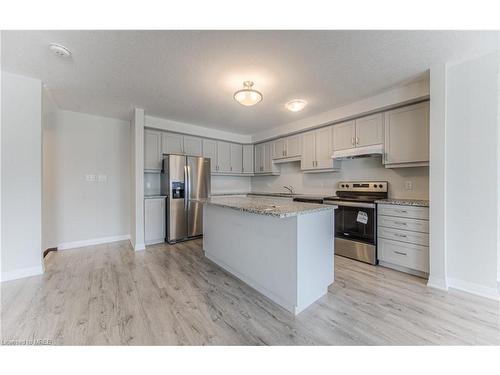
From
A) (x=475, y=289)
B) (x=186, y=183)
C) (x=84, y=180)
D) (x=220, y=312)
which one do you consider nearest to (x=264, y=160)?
(x=186, y=183)

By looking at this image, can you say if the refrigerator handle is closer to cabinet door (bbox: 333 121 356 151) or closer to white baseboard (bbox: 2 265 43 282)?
white baseboard (bbox: 2 265 43 282)

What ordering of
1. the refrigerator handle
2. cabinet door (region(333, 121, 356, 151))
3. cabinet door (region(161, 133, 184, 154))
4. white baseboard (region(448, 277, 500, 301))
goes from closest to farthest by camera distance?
1. white baseboard (region(448, 277, 500, 301))
2. cabinet door (region(333, 121, 356, 151))
3. the refrigerator handle
4. cabinet door (region(161, 133, 184, 154))

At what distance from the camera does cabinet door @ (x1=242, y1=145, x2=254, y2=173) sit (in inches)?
219

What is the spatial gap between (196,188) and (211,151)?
1139 millimetres

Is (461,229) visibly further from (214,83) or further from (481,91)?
(214,83)

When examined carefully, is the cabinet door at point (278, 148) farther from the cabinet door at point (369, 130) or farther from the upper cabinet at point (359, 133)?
the cabinet door at point (369, 130)

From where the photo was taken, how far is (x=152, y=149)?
13.3 feet

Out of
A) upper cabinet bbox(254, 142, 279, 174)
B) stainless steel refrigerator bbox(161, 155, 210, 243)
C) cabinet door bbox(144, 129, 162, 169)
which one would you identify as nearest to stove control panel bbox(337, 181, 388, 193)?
upper cabinet bbox(254, 142, 279, 174)

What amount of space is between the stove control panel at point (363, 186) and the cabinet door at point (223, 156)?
2659 millimetres

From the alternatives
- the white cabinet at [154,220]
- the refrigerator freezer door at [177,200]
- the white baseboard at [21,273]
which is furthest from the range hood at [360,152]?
the white baseboard at [21,273]

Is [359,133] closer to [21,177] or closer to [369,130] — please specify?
[369,130]

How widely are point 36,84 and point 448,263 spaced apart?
532 cm

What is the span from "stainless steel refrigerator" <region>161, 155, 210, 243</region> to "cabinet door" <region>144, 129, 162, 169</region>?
148mm
